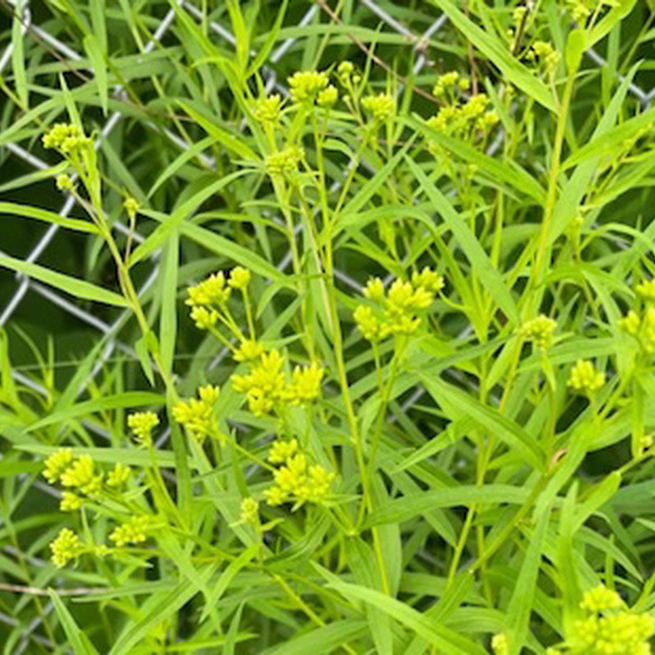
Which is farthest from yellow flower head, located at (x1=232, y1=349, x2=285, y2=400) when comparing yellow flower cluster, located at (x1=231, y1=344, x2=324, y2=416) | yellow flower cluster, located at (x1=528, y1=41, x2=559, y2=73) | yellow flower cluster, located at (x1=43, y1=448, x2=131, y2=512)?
yellow flower cluster, located at (x1=528, y1=41, x2=559, y2=73)

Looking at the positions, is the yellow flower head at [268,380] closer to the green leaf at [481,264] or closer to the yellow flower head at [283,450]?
the yellow flower head at [283,450]

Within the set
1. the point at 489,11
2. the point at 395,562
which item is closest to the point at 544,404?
the point at 395,562

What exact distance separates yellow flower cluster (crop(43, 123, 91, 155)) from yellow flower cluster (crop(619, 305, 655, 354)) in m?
0.33

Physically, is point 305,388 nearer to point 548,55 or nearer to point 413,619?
point 413,619

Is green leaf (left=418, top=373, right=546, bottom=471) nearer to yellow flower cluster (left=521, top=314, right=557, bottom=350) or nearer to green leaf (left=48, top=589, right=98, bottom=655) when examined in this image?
yellow flower cluster (left=521, top=314, right=557, bottom=350)

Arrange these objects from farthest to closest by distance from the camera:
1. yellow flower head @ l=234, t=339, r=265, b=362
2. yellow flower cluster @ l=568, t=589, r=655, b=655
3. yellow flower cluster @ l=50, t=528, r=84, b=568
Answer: yellow flower cluster @ l=50, t=528, r=84, b=568
yellow flower head @ l=234, t=339, r=265, b=362
yellow flower cluster @ l=568, t=589, r=655, b=655

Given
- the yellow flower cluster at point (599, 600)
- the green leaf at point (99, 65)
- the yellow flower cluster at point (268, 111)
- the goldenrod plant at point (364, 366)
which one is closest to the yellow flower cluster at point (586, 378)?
the goldenrod plant at point (364, 366)

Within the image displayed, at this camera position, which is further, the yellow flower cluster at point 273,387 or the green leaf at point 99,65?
the green leaf at point 99,65

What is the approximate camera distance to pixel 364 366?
1.16 m

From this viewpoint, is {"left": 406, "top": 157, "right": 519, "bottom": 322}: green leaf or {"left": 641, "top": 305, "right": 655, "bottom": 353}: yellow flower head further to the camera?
{"left": 406, "top": 157, "right": 519, "bottom": 322}: green leaf

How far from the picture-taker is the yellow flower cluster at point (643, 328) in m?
0.49

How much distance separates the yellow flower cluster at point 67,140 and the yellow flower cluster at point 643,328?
33 centimetres

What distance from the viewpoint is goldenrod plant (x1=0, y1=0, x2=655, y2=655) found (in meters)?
0.56

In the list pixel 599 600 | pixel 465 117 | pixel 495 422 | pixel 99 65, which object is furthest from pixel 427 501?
pixel 99 65
